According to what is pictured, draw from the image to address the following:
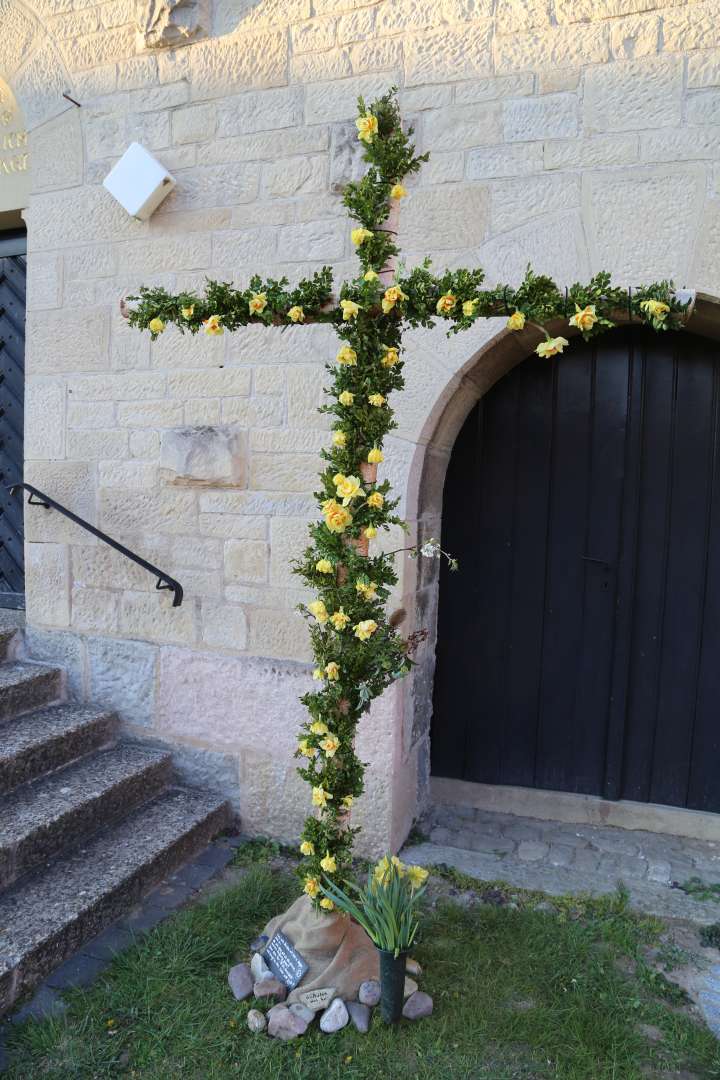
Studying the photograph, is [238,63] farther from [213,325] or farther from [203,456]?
[213,325]

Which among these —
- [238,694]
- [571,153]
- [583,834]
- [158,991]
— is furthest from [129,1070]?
[571,153]

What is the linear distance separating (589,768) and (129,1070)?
6.99 feet

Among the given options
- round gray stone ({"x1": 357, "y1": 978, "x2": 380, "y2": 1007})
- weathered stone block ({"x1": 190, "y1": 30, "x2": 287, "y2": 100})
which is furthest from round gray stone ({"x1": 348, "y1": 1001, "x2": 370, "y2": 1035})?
weathered stone block ({"x1": 190, "y1": 30, "x2": 287, "y2": 100})

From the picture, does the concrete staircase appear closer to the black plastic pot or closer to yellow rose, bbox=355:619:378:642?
the black plastic pot

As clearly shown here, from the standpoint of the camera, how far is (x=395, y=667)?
1.99 m

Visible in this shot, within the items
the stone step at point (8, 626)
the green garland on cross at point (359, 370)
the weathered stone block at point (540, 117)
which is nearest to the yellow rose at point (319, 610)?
the green garland on cross at point (359, 370)

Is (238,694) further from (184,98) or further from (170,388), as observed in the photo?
(184,98)

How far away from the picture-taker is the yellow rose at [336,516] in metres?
1.94

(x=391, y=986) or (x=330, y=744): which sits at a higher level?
(x=330, y=744)

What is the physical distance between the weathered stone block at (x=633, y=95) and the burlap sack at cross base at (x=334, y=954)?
272 centimetres

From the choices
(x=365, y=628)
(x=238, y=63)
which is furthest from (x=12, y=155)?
(x=365, y=628)

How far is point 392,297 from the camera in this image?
1903 mm

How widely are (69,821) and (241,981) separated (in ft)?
3.04

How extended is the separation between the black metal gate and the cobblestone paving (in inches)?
95.4
